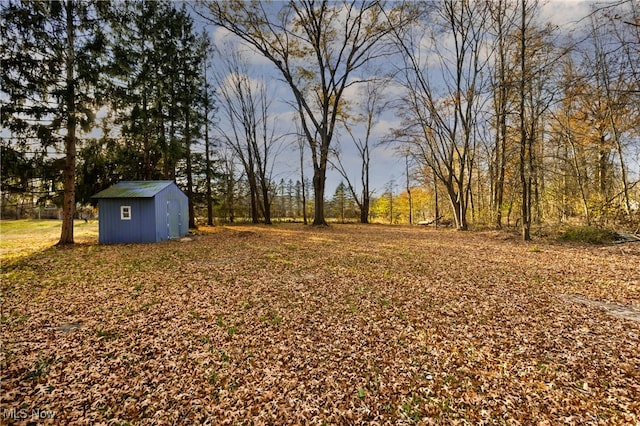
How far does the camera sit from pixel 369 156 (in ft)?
93.5

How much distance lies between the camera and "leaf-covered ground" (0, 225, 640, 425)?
8.45 feet

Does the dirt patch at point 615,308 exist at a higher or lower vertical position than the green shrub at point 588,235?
lower

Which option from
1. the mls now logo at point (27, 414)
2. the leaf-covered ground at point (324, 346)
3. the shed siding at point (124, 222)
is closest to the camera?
the mls now logo at point (27, 414)

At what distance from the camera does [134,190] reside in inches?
516

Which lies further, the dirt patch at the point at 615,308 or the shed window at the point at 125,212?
the shed window at the point at 125,212

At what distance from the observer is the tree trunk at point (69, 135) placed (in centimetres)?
1039

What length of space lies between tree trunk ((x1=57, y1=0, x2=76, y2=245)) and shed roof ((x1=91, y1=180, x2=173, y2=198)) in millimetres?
1169

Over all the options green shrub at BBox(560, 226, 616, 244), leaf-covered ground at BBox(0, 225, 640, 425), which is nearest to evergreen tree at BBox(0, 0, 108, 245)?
leaf-covered ground at BBox(0, 225, 640, 425)

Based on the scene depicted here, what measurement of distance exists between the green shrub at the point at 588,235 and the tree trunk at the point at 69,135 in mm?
20007

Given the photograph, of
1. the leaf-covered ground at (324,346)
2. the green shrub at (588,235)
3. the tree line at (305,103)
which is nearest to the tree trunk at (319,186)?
the tree line at (305,103)

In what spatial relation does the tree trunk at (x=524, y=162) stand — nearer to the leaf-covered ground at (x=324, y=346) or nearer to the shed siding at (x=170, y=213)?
the leaf-covered ground at (x=324, y=346)

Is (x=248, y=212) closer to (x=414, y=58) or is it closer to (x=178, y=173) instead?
(x=178, y=173)

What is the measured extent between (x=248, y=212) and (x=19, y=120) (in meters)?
20.1

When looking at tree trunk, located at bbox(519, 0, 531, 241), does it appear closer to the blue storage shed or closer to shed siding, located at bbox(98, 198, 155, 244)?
the blue storage shed
